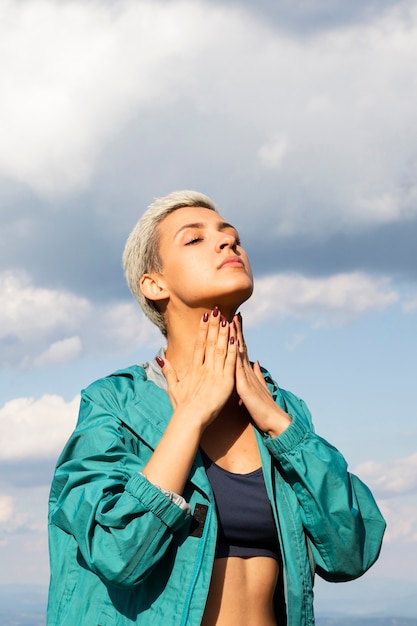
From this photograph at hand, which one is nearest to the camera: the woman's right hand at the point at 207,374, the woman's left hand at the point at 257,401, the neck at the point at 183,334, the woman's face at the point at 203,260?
the woman's right hand at the point at 207,374

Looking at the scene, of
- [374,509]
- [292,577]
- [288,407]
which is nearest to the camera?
[292,577]

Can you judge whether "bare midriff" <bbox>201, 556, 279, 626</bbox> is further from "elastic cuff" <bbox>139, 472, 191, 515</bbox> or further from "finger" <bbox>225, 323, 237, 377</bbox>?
"finger" <bbox>225, 323, 237, 377</bbox>

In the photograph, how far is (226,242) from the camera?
17.5 feet

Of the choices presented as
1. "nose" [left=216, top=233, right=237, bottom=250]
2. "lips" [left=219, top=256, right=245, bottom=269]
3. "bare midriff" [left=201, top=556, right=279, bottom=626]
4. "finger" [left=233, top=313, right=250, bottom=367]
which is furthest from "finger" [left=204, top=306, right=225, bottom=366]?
"bare midriff" [left=201, top=556, right=279, bottom=626]

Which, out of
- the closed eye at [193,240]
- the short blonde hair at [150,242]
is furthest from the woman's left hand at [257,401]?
the short blonde hair at [150,242]

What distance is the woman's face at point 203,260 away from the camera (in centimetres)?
516

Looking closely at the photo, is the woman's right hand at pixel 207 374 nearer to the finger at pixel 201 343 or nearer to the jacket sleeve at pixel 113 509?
the finger at pixel 201 343

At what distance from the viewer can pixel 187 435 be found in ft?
14.9

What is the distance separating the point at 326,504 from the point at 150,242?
79.5 inches

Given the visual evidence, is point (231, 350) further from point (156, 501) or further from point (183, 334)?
point (156, 501)

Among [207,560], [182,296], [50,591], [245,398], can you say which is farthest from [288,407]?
[50,591]

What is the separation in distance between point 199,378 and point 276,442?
0.56m

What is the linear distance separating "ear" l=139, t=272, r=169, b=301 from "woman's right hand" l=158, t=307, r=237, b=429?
47 cm

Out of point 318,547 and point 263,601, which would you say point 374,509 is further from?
point 263,601
